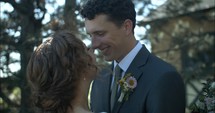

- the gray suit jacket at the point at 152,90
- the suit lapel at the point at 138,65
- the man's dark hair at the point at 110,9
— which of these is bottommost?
the gray suit jacket at the point at 152,90

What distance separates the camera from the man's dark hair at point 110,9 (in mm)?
3152

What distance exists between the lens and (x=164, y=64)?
308 cm

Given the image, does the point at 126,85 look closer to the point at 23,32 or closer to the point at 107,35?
the point at 107,35

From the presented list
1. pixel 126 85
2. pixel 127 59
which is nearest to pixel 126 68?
pixel 127 59

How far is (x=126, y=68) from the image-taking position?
328cm

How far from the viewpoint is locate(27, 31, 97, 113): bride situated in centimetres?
239

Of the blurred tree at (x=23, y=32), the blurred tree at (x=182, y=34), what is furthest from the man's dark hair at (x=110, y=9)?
the blurred tree at (x=182, y=34)

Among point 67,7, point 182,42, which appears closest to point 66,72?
point 67,7

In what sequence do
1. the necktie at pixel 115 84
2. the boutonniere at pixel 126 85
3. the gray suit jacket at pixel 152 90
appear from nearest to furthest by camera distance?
the gray suit jacket at pixel 152 90, the boutonniere at pixel 126 85, the necktie at pixel 115 84

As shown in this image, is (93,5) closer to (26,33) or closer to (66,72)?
(66,72)

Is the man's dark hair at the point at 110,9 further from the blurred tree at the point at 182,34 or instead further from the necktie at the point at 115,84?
the blurred tree at the point at 182,34

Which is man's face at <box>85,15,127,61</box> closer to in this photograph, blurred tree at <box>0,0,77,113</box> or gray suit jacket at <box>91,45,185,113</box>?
gray suit jacket at <box>91,45,185,113</box>

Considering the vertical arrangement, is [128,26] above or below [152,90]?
above

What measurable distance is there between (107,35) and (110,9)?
195 mm
